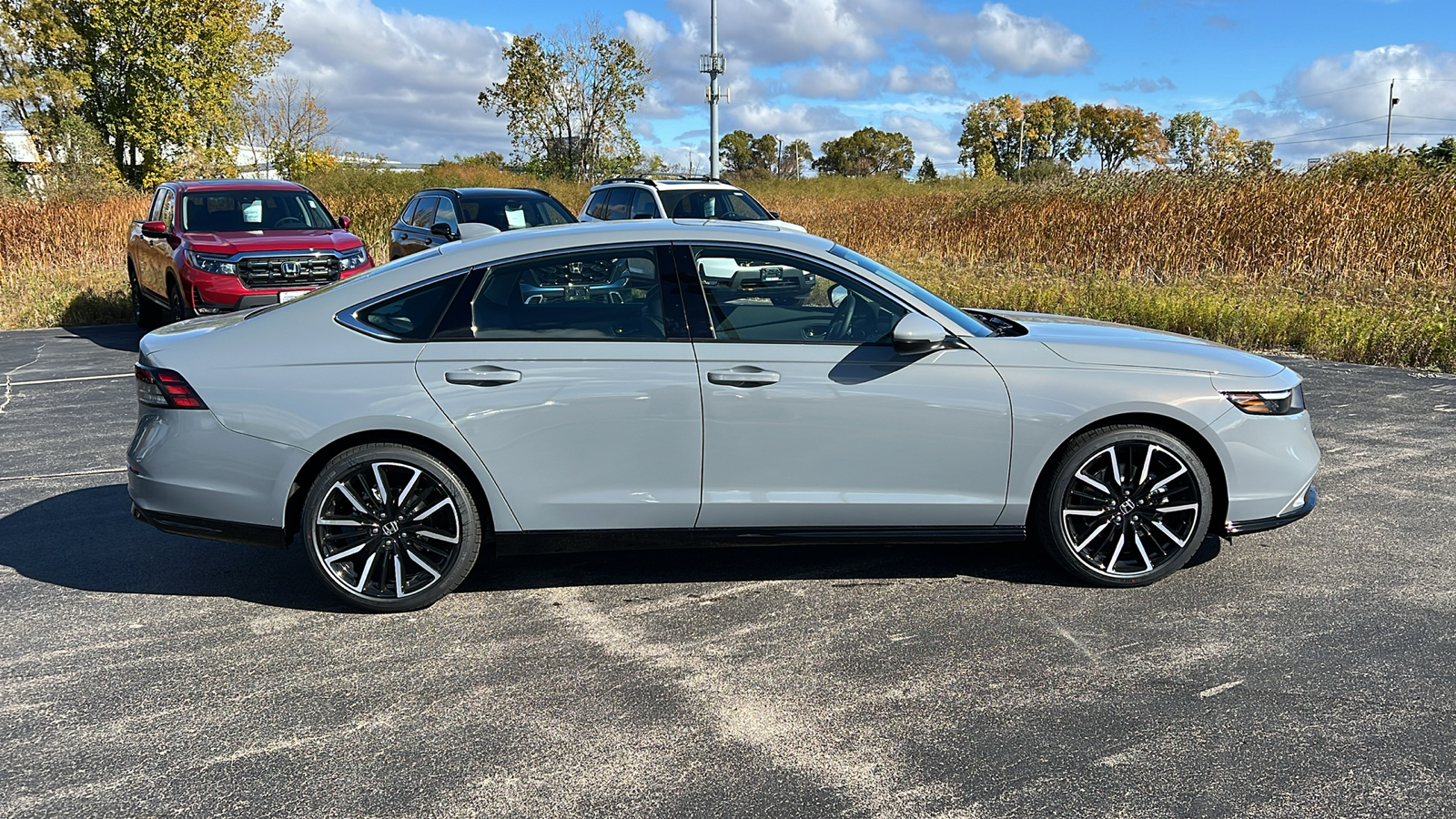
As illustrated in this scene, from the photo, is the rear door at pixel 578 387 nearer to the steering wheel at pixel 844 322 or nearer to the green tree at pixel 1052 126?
the steering wheel at pixel 844 322

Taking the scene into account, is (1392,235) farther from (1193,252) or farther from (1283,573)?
(1283,573)

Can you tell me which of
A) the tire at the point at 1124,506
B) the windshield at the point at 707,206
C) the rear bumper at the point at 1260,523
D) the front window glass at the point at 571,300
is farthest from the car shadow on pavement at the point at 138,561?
the windshield at the point at 707,206

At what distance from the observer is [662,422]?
4.25 metres

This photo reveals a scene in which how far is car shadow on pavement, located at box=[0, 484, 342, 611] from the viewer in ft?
15.3

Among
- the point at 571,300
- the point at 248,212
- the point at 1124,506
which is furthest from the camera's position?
the point at 248,212

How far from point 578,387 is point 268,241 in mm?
8888

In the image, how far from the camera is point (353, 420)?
13.7 feet

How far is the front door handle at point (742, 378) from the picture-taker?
425 cm

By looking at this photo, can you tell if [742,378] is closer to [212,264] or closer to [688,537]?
[688,537]

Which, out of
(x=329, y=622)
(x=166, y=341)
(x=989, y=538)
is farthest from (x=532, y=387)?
(x=989, y=538)

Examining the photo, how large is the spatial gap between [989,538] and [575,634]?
1.80 metres

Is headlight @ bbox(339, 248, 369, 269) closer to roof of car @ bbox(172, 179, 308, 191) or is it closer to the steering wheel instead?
roof of car @ bbox(172, 179, 308, 191)

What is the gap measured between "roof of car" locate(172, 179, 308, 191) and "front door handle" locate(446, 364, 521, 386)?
32.8ft

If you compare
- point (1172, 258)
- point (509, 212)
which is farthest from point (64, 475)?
point (1172, 258)
